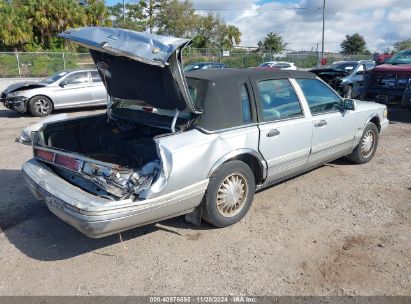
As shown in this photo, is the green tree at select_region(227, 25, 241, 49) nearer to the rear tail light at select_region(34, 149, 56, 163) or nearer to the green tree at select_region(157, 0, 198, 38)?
the green tree at select_region(157, 0, 198, 38)

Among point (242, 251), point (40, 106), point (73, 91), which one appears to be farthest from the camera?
point (73, 91)

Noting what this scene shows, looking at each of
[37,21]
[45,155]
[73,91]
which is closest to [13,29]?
[37,21]

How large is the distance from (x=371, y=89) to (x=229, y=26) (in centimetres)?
5815

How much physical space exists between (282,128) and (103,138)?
217 centimetres

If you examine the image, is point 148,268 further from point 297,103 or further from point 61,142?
point 297,103

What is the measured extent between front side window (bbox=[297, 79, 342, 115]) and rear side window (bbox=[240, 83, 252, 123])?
1.04 m

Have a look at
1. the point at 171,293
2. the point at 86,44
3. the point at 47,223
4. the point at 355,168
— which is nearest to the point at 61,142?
the point at 47,223

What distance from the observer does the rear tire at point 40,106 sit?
38.7ft

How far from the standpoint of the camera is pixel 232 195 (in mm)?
4090

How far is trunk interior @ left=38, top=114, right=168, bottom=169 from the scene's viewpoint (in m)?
4.38

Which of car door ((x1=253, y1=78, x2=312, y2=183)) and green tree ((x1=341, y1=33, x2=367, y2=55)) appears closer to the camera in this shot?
car door ((x1=253, y1=78, x2=312, y2=183))

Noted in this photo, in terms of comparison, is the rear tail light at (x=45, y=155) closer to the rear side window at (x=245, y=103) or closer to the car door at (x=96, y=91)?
the rear side window at (x=245, y=103)

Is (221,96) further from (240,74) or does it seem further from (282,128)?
(282,128)

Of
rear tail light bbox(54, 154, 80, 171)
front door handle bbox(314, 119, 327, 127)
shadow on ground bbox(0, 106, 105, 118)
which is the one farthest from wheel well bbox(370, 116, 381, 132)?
shadow on ground bbox(0, 106, 105, 118)
